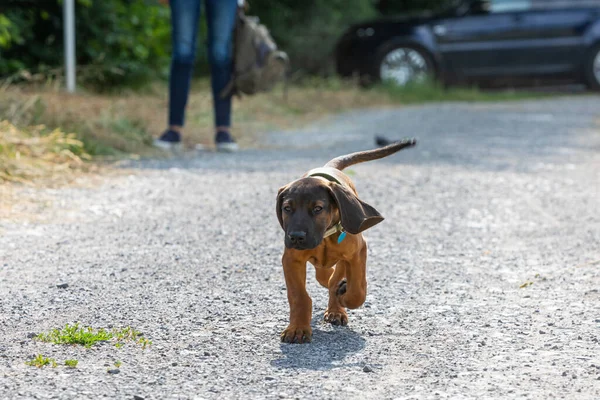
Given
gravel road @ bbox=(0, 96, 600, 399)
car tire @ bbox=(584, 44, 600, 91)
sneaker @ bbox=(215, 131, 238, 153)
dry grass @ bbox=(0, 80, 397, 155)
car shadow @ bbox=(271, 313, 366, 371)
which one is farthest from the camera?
car tire @ bbox=(584, 44, 600, 91)

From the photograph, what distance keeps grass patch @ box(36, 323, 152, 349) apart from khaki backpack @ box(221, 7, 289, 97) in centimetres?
461

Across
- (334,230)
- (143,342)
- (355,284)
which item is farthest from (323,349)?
(143,342)

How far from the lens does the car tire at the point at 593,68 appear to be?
14532 millimetres

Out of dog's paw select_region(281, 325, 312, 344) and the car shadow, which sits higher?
dog's paw select_region(281, 325, 312, 344)

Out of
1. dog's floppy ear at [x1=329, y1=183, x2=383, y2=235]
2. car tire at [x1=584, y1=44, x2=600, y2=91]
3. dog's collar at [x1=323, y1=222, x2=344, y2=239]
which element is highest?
car tire at [x1=584, y1=44, x2=600, y2=91]

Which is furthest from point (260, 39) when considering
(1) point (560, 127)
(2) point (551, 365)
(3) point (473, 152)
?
(2) point (551, 365)

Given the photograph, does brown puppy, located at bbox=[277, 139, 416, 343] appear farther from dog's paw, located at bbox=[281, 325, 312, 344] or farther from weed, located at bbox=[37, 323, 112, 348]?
weed, located at bbox=[37, 323, 112, 348]

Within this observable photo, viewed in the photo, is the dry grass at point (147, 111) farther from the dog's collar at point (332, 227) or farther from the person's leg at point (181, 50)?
the dog's collar at point (332, 227)

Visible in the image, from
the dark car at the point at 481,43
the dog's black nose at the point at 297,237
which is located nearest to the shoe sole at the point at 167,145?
the dog's black nose at the point at 297,237

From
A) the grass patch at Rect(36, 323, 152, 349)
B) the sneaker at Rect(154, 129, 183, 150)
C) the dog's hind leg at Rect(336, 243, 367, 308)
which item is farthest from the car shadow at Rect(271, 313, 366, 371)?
the sneaker at Rect(154, 129, 183, 150)

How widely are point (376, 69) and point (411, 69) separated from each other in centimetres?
51

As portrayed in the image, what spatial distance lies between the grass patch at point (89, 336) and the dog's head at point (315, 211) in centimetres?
60

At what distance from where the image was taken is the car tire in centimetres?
1453

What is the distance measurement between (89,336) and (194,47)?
14.9ft
